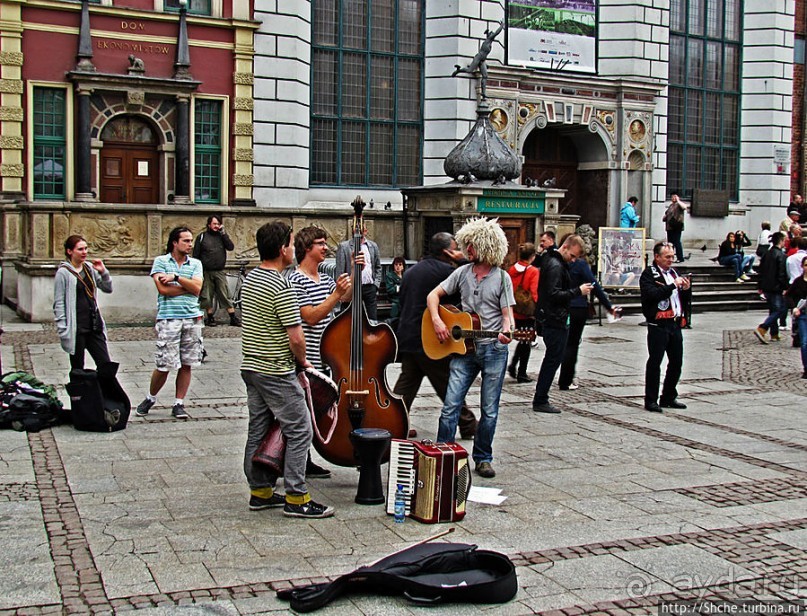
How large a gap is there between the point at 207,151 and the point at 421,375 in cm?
1489

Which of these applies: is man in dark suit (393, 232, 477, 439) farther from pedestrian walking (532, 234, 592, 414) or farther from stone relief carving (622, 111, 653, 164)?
stone relief carving (622, 111, 653, 164)

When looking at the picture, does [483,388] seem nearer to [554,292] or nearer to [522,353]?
[554,292]

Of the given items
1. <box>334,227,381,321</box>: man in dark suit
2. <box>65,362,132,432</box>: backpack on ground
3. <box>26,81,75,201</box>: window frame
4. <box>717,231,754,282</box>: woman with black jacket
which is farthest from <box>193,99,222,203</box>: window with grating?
<box>65,362,132,432</box>: backpack on ground

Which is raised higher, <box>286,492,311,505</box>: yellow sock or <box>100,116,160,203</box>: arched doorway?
<box>100,116,160,203</box>: arched doorway

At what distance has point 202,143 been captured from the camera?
2355 centimetres

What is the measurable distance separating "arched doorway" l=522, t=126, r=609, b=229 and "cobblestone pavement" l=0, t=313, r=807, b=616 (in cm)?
1673

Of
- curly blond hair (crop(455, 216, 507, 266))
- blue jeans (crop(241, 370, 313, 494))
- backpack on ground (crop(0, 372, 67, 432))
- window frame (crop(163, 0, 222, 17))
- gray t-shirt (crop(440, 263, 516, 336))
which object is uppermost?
window frame (crop(163, 0, 222, 17))

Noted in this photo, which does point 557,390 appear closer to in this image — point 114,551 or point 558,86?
point 114,551

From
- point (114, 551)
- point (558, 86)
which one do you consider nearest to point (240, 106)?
point (558, 86)

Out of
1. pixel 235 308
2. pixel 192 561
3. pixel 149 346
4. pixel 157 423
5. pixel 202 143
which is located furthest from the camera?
pixel 202 143

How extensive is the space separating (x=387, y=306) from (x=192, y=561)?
41.9 ft

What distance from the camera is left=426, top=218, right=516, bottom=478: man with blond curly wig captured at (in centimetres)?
865

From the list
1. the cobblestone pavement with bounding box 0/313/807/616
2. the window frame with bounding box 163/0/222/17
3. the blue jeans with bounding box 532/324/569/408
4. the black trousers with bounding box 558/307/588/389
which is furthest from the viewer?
the window frame with bounding box 163/0/222/17

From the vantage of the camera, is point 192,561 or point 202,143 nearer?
point 192,561
